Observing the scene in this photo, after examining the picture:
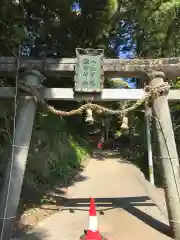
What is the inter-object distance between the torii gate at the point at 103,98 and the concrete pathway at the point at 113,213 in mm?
816

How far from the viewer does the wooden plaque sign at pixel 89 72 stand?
6805mm

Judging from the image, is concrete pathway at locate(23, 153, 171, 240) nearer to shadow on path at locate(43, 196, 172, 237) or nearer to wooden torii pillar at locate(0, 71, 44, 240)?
A: shadow on path at locate(43, 196, 172, 237)

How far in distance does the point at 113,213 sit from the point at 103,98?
329 cm

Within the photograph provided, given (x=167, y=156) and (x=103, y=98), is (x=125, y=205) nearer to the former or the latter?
(x=167, y=156)

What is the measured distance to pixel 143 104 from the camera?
23.3 feet

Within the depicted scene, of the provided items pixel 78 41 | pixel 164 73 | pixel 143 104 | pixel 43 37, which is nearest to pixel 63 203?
pixel 143 104

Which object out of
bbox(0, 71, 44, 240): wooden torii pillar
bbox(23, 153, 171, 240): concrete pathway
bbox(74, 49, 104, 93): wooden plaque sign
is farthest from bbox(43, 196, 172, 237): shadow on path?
bbox(74, 49, 104, 93): wooden plaque sign

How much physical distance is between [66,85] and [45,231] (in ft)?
22.6

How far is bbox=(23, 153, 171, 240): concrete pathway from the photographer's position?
6.73 meters

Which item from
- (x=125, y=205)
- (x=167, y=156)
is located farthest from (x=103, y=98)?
(x=125, y=205)

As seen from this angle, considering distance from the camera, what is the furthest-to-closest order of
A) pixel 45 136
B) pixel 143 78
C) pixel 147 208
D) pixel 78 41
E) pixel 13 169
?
1. pixel 78 41
2. pixel 45 136
3. pixel 147 208
4. pixel 143 78
5. pixel 13 169

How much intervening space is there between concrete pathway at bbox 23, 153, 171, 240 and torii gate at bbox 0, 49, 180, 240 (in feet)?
2.68

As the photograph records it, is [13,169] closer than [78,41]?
Yes

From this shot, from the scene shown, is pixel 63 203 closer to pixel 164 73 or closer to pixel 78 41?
pixel 164 73
